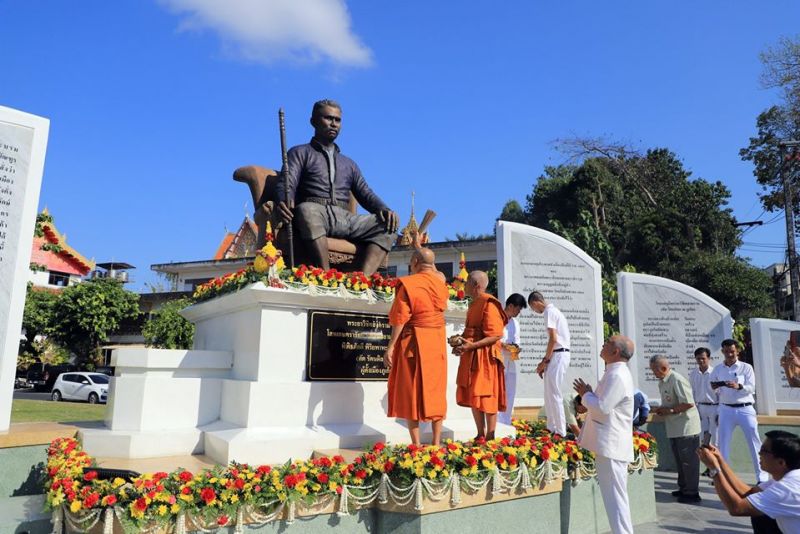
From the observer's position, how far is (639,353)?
10.1 metres

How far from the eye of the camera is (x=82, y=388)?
25.2 meters

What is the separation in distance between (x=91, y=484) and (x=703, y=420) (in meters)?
7.82

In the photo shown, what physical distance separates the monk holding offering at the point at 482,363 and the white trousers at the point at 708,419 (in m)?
4.27

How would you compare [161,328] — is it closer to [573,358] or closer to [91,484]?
[573,358]

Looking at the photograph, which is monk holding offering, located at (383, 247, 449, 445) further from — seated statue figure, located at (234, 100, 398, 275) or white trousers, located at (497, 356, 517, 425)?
seated statue figure, located at (234, 100, 398, 275)

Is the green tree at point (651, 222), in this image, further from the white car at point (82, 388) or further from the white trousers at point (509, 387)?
the white car at point (82, 388)

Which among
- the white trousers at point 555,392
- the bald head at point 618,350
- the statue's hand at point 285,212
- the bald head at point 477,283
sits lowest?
the white trousers at point 555,392

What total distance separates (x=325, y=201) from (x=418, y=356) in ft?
9.78

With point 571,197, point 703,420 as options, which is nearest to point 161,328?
point 571,197

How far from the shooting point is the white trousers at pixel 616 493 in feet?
13.8

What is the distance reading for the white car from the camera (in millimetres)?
25125

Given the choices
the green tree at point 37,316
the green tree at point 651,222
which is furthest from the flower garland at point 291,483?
the green tree at point 37,316

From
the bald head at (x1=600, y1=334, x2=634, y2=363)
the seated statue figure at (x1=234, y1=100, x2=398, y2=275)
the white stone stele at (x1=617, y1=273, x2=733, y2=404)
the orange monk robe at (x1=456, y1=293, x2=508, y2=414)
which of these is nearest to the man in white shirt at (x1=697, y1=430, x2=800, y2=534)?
the bald head at (x1=600, y1=334, x2=634, y2=363)

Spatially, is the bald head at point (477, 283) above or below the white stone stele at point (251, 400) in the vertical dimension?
above
